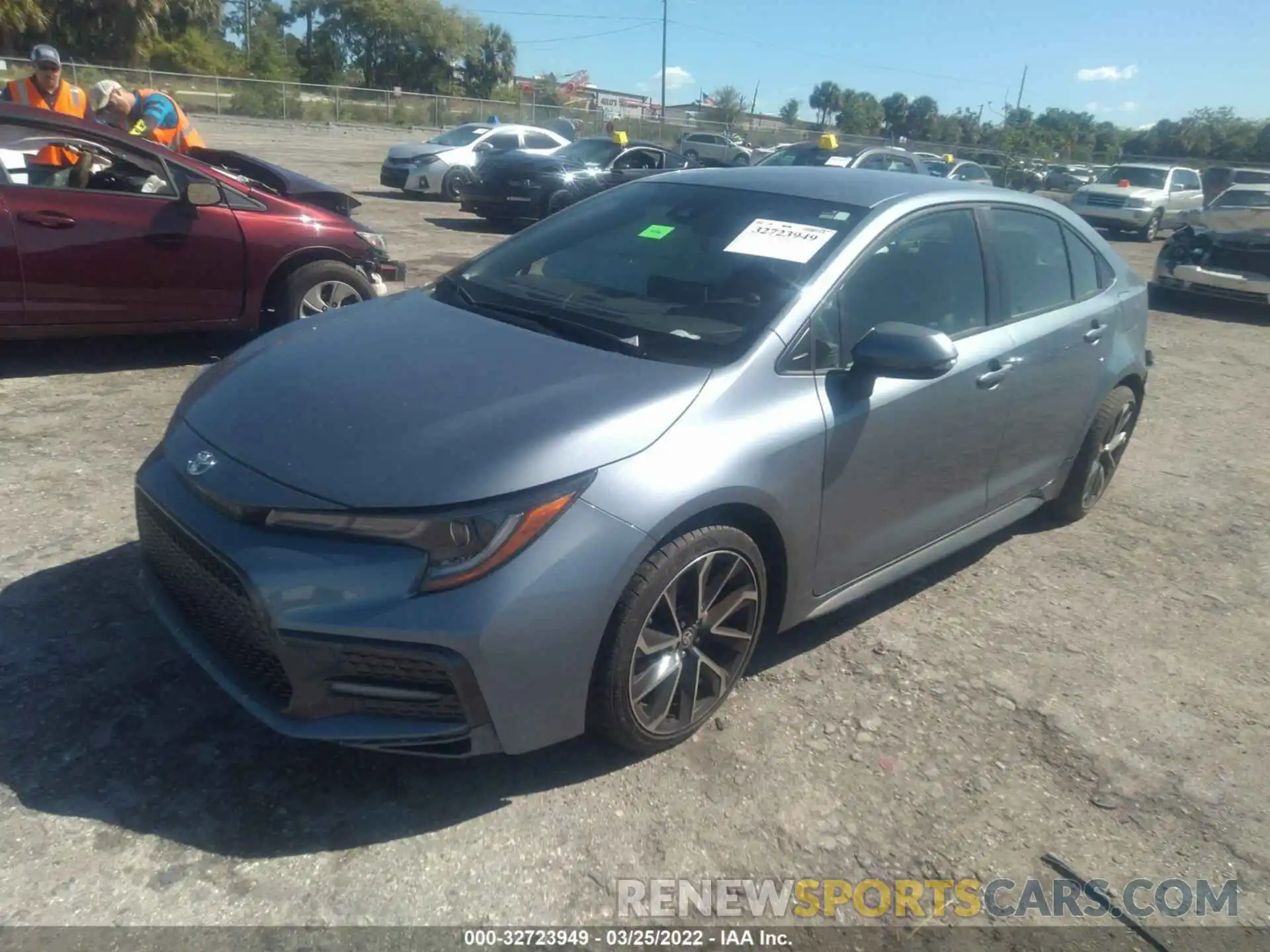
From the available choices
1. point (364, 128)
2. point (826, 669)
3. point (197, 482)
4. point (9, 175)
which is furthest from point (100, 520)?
point (364, 128)

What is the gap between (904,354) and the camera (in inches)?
124

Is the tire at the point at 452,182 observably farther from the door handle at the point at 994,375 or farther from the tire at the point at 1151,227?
the tire at the point at 1151,227

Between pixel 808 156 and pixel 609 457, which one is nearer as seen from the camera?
pixel 609 457

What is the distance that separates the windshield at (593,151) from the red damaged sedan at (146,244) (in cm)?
1004

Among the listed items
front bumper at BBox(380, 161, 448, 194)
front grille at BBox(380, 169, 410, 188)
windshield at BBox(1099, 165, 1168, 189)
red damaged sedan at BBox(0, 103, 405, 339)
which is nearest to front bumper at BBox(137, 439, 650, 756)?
red damaged sedan at BBox(0, 103, 405, 339)

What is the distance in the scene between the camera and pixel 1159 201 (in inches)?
877

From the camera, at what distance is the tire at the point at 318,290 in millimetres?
6371

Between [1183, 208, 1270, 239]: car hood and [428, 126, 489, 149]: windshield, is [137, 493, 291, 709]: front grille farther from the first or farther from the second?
[428, 126, 489, 149]: windshield

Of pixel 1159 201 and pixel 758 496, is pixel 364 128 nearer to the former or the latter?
pixel 1159 201

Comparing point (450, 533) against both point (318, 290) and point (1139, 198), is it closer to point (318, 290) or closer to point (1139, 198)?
point (318, 290)

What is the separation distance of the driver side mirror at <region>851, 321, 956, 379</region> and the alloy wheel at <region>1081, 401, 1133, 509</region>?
6.95ft

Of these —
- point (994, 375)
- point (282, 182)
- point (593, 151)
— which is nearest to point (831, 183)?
point (994, 375)

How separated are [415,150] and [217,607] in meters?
16.7

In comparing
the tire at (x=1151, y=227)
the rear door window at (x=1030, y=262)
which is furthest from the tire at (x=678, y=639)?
the tire at (x=1151, y=227)
